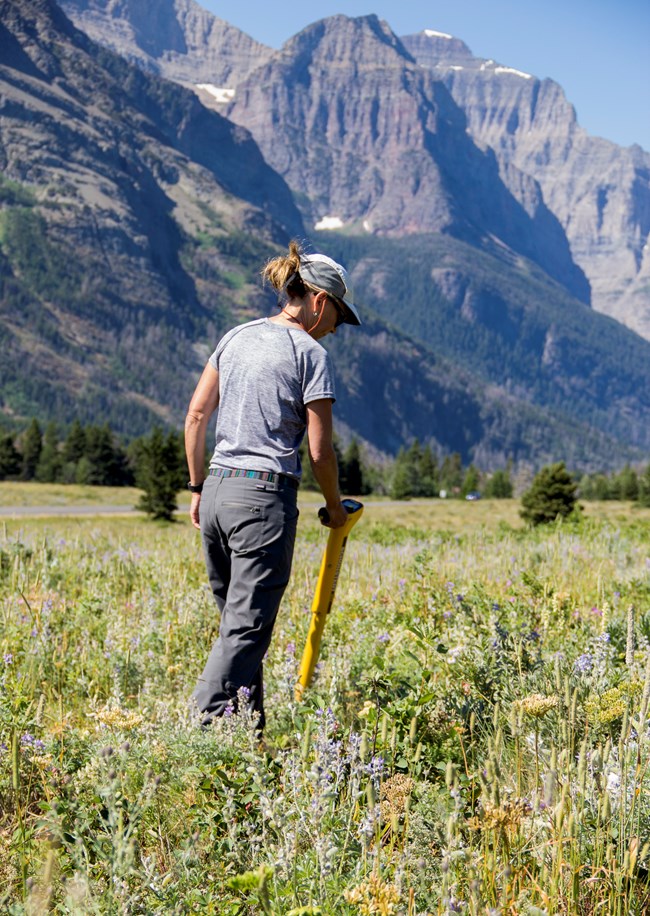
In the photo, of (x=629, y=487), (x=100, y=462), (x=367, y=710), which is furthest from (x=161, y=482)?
(x=629, y=487)

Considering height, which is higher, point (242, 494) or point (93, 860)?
point (242, 494)

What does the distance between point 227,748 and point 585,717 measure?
1.51 meters

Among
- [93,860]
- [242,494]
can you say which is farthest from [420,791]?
[242,494]

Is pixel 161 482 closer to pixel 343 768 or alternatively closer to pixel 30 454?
pixel 343 768

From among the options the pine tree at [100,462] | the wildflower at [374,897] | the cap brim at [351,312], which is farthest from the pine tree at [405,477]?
the wildflower at [374,897]

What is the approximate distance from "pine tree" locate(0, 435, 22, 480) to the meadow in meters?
83.3

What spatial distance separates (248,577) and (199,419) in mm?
1054

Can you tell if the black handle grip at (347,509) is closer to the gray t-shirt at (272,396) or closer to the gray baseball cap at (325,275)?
the gray t-shirt at (272,396)

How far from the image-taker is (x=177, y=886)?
2.62 meters

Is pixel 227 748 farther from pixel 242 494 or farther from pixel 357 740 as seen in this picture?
pixel 242 494

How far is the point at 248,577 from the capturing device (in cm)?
433

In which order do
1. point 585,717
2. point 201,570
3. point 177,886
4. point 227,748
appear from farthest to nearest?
point 201,570, point 585,717, point 227,748, point 177,886

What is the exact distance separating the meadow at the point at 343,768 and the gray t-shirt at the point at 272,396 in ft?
3.51

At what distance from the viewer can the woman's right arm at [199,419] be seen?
480cm
